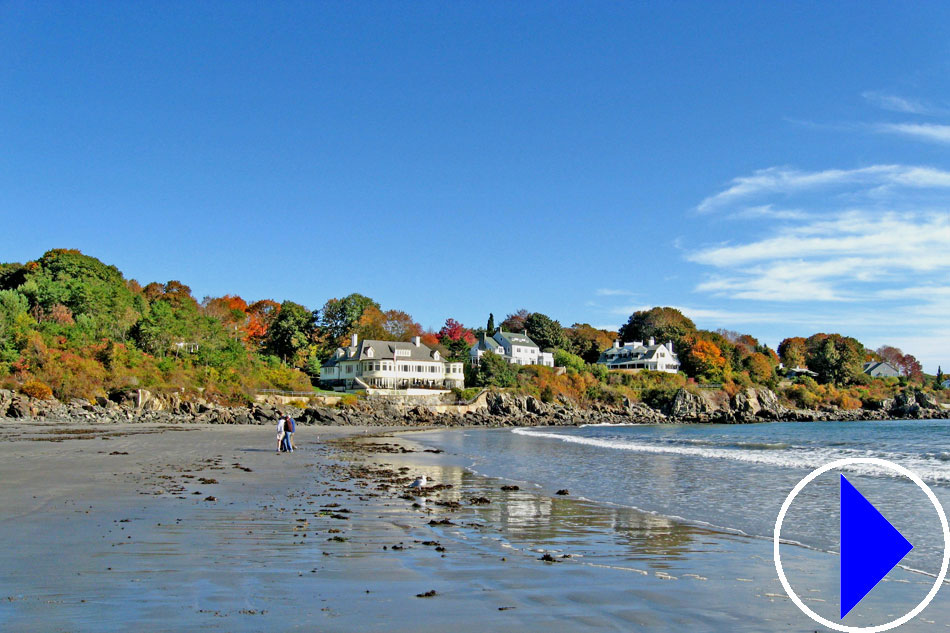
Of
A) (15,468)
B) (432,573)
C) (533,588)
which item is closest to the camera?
(533,588)

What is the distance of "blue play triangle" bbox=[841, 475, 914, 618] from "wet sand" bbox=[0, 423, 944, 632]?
2232mm

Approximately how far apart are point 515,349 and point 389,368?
29.8 m

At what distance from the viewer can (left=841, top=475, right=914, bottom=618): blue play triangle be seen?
332cm

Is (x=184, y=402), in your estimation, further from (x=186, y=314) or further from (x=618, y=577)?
(x=618, y=577)

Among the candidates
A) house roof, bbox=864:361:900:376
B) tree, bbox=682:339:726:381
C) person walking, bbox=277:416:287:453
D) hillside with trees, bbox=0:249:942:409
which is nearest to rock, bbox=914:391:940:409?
hillside with trees, bbox=0:249:942:409

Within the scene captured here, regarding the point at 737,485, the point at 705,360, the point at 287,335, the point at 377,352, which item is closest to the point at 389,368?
the point at 377,352

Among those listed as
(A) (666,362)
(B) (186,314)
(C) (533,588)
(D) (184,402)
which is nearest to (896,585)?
(C) (533,588)

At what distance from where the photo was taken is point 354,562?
7242mm

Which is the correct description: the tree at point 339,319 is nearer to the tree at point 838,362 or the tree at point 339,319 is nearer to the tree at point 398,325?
the tree at point 398,325

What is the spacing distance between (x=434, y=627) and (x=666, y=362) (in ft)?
358

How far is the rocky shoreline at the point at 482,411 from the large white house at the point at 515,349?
19.3 metres

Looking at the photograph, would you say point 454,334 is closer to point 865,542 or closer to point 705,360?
point 705,360

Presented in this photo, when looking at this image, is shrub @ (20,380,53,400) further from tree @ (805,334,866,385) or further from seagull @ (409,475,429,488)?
A: tree @ (805,334,866,385)

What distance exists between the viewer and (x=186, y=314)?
6869cm
